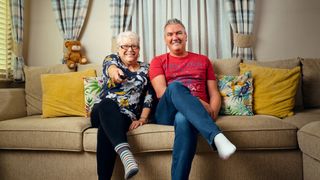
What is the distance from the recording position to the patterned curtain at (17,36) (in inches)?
104

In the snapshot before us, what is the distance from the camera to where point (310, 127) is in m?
1.54

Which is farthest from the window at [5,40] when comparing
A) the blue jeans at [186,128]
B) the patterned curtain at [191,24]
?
the blue jeans at [186,128]

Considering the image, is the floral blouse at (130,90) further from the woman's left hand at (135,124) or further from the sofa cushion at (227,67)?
the sofa cushion at (227,67)

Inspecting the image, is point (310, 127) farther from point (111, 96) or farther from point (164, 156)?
point (111, 96)

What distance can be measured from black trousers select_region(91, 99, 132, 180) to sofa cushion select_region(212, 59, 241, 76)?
1.00m

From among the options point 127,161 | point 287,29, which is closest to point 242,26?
point 287,29

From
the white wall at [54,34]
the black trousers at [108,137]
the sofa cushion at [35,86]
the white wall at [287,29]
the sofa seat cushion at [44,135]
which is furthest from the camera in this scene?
the white wall at [54,34]

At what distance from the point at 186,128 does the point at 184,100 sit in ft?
0.50

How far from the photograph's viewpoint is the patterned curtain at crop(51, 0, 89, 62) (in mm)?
2814

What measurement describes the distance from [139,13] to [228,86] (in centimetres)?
122

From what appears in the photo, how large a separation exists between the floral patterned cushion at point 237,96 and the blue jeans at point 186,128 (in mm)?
557

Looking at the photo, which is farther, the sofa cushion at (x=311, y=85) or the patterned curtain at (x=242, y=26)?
the patterned curtain at (x=242, y=26)

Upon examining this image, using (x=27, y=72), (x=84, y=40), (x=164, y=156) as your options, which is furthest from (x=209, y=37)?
(x=27, y=72)

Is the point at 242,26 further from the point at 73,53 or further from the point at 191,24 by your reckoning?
the point at 73,53
